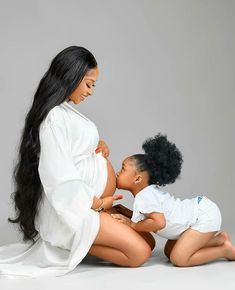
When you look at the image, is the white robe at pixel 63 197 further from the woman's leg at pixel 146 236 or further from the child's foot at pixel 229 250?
the child's foot at pixel 229 250

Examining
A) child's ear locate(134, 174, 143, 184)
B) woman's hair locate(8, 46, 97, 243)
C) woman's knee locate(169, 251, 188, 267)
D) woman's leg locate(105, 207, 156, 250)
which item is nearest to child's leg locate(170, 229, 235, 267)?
woman's knee locate(169, 251, 188, 267)

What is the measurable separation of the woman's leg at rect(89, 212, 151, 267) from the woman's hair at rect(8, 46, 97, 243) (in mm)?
445

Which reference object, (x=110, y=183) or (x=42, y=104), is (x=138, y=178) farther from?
(x=42, y=104)

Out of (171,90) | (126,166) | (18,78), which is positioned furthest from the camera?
(171,90)

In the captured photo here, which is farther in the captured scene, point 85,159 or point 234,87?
point 234,87

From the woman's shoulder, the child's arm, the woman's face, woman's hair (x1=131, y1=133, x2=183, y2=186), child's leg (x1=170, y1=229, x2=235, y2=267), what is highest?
the woman's face

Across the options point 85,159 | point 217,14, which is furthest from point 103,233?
point 217,14

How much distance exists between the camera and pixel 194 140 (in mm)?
6289

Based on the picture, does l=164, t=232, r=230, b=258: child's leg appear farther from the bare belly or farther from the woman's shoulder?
the woman's shoulder

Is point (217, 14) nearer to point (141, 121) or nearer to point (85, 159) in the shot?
point (141, 121)

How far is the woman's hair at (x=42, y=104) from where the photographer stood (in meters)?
Result: 4.14

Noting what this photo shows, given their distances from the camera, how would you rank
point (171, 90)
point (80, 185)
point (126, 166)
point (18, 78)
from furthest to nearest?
point (171, 90), point (18, 78), point (126, 166), point (80, 185)

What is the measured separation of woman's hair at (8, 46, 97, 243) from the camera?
4.14 m

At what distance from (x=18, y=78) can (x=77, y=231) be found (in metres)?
2.10
